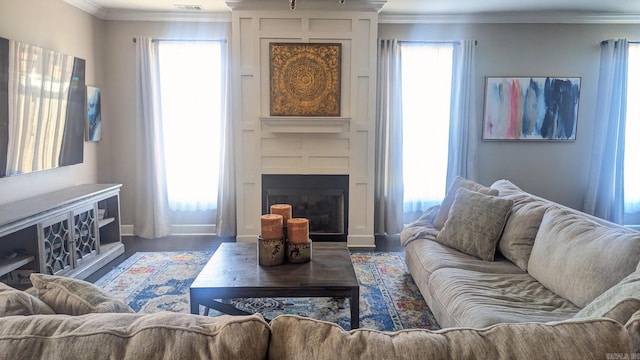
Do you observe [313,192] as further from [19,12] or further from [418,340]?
[418,340]

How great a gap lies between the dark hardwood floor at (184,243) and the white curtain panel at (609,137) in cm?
249

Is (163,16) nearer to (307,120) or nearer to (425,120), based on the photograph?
(307,120)

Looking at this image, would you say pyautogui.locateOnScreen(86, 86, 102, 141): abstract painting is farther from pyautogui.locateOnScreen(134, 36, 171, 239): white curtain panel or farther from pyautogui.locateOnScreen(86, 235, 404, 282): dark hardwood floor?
pyautogui.locateOnScreen(86, 235, 404, 282): dark hardwood floor

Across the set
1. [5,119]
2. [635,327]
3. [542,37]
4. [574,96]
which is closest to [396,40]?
[542,37]

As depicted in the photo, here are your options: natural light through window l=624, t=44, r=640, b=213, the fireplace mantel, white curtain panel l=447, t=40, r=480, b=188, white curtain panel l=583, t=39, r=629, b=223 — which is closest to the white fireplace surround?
the fireplace mantel

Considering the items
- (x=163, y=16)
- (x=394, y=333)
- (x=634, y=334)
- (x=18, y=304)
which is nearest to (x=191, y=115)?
(x=163, y=16)

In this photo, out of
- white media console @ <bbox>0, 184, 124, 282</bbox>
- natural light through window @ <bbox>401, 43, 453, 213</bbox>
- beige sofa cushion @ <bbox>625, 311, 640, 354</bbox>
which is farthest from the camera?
natural light through window @ <bbox>401, 43, 453, 213</bbox>

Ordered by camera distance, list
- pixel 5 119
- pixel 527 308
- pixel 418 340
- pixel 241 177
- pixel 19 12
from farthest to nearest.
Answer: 1. pixel 241 177
2. pixel 19 12
3. pixel 5 119
4. pixel 527 308
5. pixel 418 340

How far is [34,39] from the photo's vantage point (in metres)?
3.60

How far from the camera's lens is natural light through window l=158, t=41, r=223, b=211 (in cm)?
480

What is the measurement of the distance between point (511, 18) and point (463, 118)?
1.26 metres

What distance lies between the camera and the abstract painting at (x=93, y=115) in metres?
4.41

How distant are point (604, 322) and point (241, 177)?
3.89m

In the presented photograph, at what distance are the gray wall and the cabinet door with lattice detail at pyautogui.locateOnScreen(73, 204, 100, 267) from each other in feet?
11.8
